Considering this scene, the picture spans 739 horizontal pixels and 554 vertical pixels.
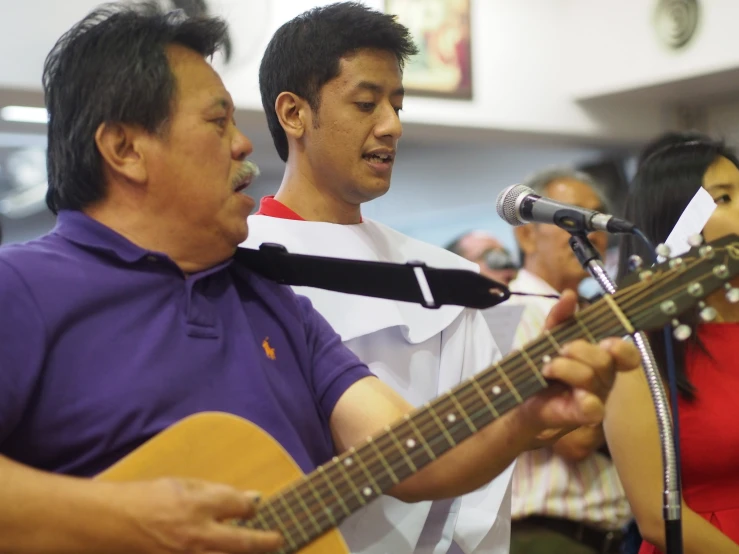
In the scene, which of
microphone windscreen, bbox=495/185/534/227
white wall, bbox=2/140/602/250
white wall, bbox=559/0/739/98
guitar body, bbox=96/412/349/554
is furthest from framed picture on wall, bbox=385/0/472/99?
guitar body, bbox=96/412/349/554

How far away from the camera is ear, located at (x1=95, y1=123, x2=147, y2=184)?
1.64m

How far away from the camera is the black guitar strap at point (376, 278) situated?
65.0 inches

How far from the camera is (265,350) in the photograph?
1.66 meters

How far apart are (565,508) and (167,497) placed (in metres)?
1.84

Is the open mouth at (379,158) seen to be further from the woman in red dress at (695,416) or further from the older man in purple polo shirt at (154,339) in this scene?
the woman in red dress at (695,416)

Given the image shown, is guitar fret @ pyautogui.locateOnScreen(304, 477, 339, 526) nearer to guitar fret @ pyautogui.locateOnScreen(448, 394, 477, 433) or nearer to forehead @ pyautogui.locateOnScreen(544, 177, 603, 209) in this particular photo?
guitar fret @ pyautogui.locateOnScreen(448, 394, 477, 433)

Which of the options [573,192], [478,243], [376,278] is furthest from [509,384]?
[478,243]

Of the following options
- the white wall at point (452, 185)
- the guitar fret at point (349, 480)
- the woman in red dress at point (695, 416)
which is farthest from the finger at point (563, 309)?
the white wall at point (452, 185)

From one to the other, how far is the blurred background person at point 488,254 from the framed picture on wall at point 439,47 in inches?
36.5

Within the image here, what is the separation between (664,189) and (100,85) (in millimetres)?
1387

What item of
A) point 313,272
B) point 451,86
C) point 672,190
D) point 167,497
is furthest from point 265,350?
point 451,86

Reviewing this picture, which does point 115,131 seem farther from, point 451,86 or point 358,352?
point 451,86

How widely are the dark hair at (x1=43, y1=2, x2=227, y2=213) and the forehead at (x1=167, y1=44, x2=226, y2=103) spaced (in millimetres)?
14

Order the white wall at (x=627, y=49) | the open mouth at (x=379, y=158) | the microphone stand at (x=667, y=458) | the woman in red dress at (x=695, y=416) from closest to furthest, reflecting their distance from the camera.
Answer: the microphone stand at (x=667, y=458)
the woman in red dress at (x=695, y=416)
the open mouth at (x=379, y=158)
the white wall at (x=627, y=49)
